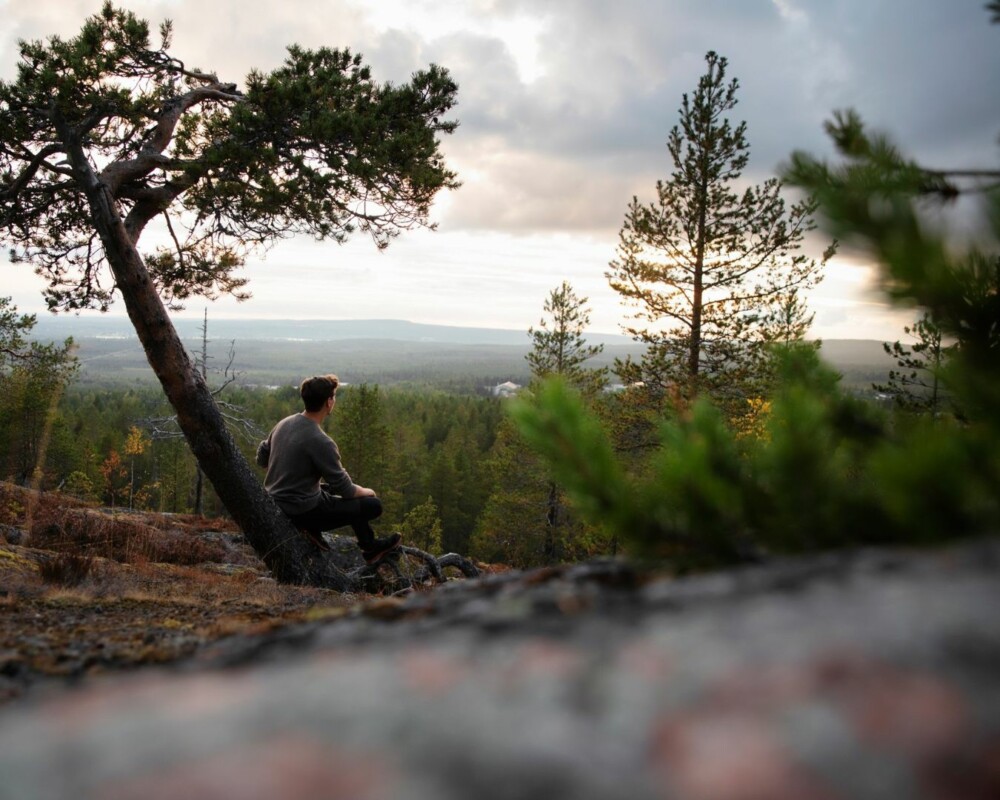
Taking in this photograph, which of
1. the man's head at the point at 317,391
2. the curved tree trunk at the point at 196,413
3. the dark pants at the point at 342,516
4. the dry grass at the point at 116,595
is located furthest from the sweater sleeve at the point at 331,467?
the dry grass at the point at 116,595

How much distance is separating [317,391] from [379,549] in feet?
6.78

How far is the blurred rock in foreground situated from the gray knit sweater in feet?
16.9

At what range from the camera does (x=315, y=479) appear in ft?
21.5

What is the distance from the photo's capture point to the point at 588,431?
137cm

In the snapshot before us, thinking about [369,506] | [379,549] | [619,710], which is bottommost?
Answer: [379,549]

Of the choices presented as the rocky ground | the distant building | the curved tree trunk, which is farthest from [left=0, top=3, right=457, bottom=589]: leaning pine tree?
the rocky ground

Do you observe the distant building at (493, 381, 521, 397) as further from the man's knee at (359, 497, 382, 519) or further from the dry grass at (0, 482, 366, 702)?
the man's knee at (359, 497, 382, 519)

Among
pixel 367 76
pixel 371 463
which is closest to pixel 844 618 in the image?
pixel 367 76

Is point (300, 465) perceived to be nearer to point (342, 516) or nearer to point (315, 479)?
point (315, 479)

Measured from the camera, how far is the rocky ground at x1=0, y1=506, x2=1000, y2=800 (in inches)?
27.1

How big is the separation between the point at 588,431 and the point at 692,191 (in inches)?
655

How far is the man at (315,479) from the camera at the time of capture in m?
6.14

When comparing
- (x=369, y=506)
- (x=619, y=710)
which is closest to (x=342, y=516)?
(x=369, y=506)

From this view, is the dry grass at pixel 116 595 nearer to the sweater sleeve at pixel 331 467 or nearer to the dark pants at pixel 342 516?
the dark pants at pixel 342 516
